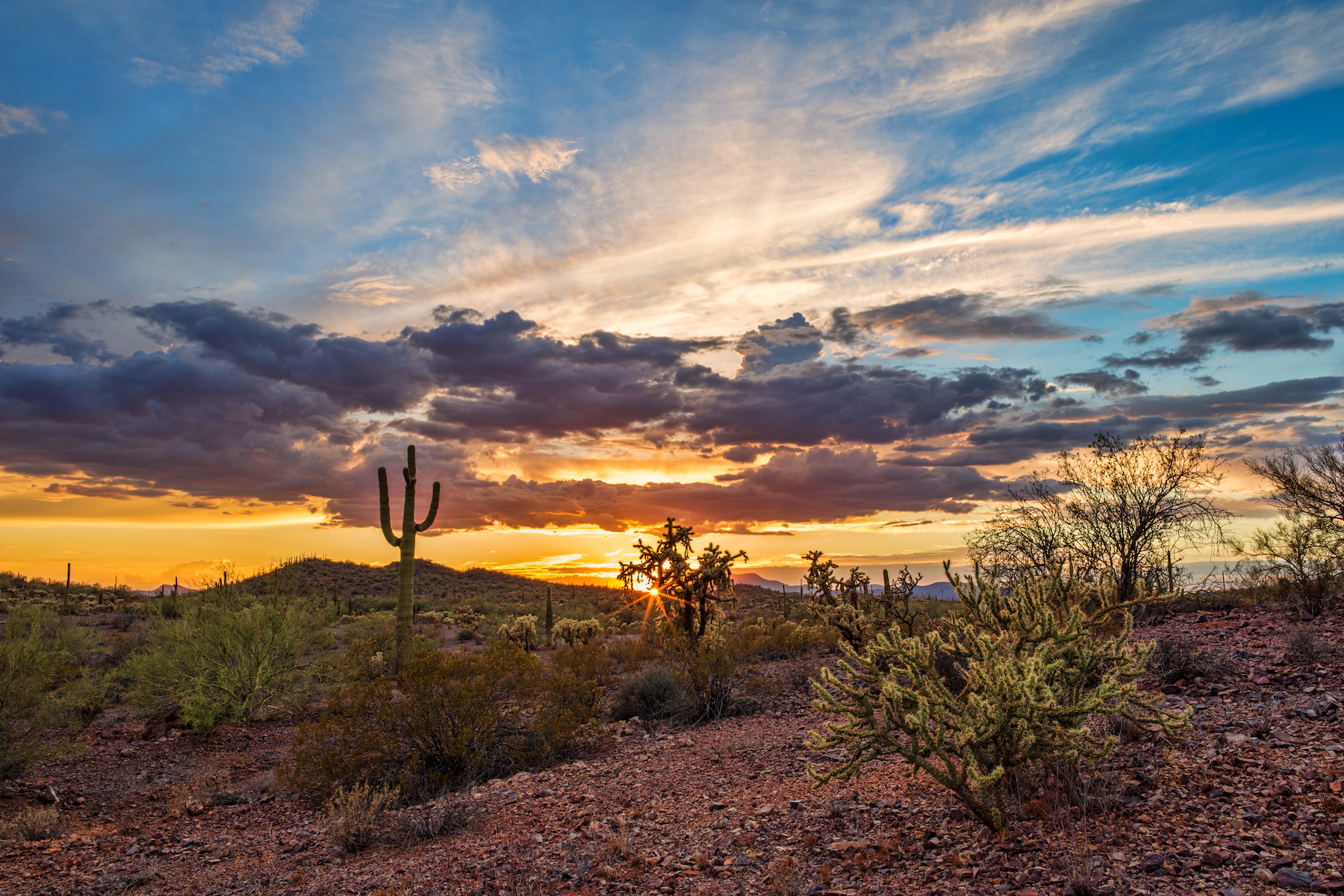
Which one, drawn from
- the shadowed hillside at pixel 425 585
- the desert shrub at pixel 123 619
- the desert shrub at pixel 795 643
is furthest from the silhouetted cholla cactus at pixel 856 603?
the shadowed hillside at pixel 425 585

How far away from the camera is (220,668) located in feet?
53.0

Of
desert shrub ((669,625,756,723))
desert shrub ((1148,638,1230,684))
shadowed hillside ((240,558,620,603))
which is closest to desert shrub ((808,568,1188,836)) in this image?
desert shrub ((1148,638,1230,684))

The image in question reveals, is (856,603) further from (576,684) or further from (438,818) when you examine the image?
(438,818)

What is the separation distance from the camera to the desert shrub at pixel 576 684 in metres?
12.1

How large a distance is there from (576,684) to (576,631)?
46.7 ft

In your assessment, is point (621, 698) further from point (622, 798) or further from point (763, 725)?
point (622, 798)

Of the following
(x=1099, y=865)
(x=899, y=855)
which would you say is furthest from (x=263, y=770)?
(x=1099, y=865)

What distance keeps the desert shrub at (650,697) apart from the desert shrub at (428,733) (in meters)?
2.81

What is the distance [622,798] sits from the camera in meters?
8.63

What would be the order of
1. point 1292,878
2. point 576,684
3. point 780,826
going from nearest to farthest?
point 1292,878
point 780,826
point 576,684

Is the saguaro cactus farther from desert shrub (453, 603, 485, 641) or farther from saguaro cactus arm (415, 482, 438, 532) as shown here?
desert shrub (453, 603, 485, 641)

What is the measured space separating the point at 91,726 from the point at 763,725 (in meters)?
15.3

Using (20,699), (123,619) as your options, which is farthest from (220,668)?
(123,619)

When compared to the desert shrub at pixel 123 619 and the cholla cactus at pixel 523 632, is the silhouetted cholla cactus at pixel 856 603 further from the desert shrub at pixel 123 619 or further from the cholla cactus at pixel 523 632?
the desert shrub at pixel 123 619
